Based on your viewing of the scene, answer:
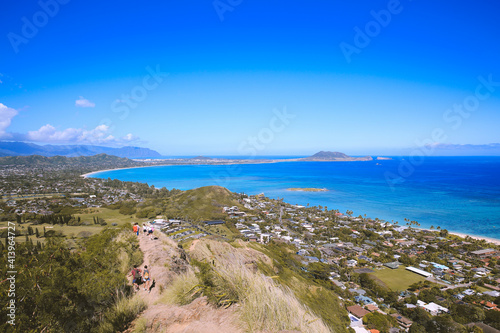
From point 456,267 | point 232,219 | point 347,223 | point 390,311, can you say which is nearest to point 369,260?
point 456,267

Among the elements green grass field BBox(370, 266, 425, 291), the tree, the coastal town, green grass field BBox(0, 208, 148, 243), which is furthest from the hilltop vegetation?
green grass field BBox(0, 208, 148, 243)

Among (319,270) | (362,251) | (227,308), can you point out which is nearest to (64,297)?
(227,308)

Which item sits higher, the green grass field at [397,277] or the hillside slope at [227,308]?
the hillside slope at [227,308]

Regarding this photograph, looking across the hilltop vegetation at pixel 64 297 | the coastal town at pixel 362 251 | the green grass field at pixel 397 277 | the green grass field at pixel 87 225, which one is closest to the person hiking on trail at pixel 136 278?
the hilltop vegetation at pixel 64 297

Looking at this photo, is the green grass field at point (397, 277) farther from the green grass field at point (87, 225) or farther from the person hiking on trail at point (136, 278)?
the green grass field at point (87, 225)

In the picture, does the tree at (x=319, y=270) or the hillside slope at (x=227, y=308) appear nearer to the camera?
the hillside slope at (x=227, y=308)

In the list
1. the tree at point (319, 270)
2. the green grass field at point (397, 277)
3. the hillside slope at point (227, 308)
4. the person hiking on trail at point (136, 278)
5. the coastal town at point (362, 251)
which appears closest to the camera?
the hillside slope at point (227, 308)

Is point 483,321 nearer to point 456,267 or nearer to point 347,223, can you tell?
point 456,267

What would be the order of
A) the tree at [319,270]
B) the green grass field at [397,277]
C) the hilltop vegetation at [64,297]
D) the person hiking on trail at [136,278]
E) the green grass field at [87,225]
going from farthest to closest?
the green grass field at [87,225], the tree at [319,270], the green grass field at [397,277], the person hiking on trail at [136,278], the hilltop vegetation at [64,297]
